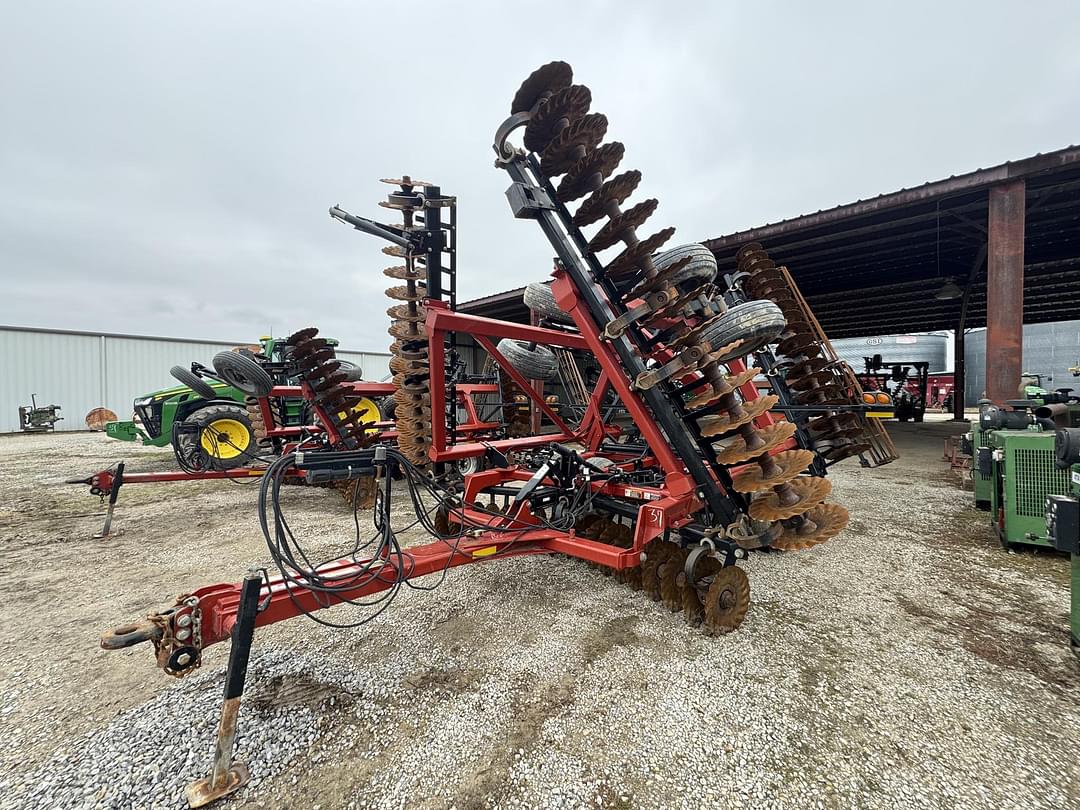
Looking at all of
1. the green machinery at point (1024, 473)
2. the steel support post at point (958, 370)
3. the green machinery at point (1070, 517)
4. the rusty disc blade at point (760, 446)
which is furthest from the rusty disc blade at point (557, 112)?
the steel support post at point (958, 370)

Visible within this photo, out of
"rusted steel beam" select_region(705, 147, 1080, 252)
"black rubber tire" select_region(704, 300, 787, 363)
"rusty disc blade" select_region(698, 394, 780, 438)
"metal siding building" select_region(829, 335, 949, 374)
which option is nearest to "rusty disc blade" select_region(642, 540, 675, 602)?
"rusty disc blade" select_region(698, 394, 780, 438)

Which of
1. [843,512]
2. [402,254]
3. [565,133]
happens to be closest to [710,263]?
[565,133]

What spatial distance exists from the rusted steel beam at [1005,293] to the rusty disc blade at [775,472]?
20.2 ft

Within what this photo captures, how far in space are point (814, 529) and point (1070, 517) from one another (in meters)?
1.11

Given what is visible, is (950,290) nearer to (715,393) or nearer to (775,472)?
(775,472)

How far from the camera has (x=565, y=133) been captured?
2.64 m

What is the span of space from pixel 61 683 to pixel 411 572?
1826mm

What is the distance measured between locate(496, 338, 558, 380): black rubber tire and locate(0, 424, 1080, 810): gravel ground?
8.24 feet

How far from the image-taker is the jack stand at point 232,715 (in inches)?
65.7

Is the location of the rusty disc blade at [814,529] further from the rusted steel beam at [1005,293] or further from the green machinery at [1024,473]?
the rusted steel beam at [1005,293]

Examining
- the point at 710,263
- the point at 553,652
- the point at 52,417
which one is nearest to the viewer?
the point at 553,652

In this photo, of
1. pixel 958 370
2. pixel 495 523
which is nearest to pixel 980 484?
pixel 495 523

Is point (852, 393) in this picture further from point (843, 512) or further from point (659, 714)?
point (659, 714)

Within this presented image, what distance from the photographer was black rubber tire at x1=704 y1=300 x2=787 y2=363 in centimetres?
266
